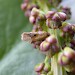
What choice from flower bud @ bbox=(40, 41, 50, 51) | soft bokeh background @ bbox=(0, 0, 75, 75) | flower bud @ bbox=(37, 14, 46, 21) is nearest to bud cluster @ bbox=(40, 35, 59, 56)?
flower bud @ bbox=(40, 41, 50, 51)

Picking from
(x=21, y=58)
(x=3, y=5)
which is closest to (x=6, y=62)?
(x=21, y=58)

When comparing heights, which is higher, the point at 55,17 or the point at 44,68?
the point at 55,17

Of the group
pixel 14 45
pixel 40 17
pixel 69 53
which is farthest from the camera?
pixel 14 45

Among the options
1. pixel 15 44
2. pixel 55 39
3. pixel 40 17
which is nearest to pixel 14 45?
pixel 15 44

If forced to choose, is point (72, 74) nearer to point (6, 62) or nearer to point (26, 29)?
point (6, 62)

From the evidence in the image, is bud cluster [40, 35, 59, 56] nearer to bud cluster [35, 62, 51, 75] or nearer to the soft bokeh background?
bud cluster [35, 62, 51, 75]

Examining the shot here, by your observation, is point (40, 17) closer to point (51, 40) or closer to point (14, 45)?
point (51, 40)

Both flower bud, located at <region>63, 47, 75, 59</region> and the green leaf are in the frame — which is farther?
the green leaf

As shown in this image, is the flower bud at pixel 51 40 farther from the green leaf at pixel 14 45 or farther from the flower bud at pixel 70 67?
the green leaf at pixel 14 45

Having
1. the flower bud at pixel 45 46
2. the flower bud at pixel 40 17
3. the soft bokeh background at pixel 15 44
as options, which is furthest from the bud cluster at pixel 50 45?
the soft bokeh background at pixel 15 44
